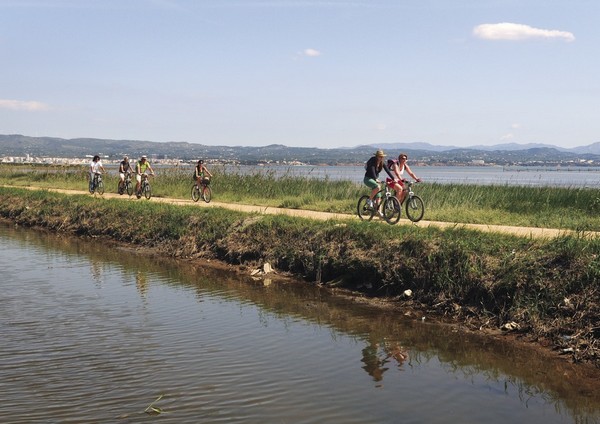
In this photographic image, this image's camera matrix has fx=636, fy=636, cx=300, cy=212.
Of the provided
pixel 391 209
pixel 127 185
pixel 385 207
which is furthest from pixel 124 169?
pixel 391 209

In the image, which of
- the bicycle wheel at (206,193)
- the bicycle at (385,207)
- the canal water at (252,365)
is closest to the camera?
the canal water at (252,365)

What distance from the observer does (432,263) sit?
37.7ft

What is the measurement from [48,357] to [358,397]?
384 cm

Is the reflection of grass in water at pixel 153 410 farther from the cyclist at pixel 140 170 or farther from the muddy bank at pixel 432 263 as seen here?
the cyclist at pixel 140 170

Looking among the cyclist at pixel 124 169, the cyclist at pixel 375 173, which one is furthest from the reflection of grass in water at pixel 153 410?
the cyclist at pixel 124 169

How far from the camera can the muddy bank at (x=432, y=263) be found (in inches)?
372

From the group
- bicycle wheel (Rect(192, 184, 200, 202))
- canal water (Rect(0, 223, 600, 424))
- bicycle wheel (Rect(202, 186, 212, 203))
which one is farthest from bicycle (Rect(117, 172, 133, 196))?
canal water (Rect(0, 223, 600, 424))

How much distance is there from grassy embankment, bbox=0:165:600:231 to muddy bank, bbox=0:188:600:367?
14.5 ft

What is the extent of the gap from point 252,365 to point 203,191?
723 inches

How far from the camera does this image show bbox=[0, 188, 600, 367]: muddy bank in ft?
31.0

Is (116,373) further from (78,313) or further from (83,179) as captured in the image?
(83,179)

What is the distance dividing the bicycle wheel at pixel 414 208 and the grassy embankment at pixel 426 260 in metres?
2.76

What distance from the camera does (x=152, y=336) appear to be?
29.3 ft

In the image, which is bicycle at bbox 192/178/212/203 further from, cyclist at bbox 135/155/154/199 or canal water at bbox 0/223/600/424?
canal water at bbox 0/223/600/424
